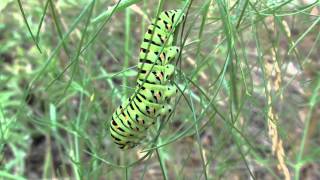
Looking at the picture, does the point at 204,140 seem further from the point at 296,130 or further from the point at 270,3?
the point at 270,3

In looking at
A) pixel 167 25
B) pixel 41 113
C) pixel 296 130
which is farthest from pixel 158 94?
pixel 41 113

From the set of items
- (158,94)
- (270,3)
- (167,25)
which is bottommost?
(158,94)

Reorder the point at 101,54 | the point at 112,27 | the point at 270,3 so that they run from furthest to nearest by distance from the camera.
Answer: the point at 101,54, the point at 112,27, the point at 270,3

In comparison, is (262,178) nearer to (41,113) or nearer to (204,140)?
(204,140)

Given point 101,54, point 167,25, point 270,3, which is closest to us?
point 167,25

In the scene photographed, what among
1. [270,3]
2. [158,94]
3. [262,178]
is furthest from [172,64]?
[262,178]

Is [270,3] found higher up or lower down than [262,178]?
higher up

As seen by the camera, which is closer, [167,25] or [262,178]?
[167,25]
